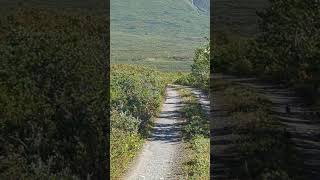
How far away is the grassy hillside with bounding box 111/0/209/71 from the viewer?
22891 mm

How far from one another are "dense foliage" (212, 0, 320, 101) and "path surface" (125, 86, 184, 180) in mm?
3754

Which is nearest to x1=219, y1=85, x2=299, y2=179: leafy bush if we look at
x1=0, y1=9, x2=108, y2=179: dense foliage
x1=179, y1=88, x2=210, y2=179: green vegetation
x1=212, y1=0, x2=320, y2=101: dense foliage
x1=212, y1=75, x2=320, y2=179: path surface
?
x1=212, y1=75, x2=320, y2=179: path surface

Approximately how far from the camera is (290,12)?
1762 cm

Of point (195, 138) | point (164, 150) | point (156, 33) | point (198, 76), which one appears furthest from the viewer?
point (156, 33)

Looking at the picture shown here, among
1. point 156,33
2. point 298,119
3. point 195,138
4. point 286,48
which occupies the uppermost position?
point 156,33

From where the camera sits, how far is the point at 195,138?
2042cm

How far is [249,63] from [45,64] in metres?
6.61

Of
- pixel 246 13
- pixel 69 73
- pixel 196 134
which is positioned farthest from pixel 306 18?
pixel 69 73

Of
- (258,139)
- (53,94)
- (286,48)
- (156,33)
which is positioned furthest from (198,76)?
(53,94)

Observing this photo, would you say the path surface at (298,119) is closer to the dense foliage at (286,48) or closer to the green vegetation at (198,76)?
the dense foliage at (286,48)

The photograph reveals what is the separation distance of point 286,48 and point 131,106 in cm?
631

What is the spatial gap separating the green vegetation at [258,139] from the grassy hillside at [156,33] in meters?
4.83

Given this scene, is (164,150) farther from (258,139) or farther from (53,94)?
(53,94)

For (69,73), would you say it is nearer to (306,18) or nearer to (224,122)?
(224,122)
